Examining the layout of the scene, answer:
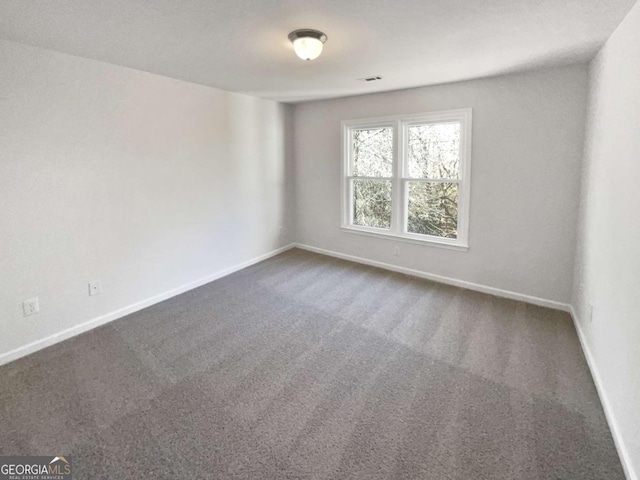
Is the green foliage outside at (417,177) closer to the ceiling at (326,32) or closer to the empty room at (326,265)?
the empty room at (326,265)

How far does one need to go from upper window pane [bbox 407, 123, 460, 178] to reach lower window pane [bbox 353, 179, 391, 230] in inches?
18.3

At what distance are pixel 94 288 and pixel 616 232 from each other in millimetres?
4003

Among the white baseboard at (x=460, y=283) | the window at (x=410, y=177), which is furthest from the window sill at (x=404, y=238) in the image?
the white baseboard at (x=460, y=283)

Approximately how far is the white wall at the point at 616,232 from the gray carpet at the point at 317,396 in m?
0.25

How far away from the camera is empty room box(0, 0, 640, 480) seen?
1778mm

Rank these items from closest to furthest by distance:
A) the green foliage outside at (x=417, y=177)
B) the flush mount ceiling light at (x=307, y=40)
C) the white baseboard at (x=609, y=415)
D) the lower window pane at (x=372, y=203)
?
1. the white baseboard at (x=609, y=415)
2. the flush mount ceiling light at (x=307, y=40)
3. the green foliage outside at (x=417, y=177)
4. the lower window pane at (x=372, y=203)

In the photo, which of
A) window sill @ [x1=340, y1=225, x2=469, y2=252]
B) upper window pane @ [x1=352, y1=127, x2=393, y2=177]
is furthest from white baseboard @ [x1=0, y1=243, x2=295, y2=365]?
upper window pane @ [x1=352, y1=127, x2=393, y2=177]

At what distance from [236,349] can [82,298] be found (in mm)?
1519

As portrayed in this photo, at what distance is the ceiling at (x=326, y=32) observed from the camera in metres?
1.84

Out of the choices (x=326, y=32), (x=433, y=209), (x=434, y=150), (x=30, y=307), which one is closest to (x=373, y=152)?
(x=434, y=150)

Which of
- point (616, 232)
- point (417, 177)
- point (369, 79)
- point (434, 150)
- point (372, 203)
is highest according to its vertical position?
point (369, 79)

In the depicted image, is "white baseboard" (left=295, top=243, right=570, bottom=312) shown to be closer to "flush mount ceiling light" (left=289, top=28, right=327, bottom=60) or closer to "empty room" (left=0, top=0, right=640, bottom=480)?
"empty room" (left=0, top=0, right=640, bottom=480)

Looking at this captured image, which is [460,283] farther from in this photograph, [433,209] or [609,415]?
[609,415]

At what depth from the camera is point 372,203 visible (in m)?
4.69
